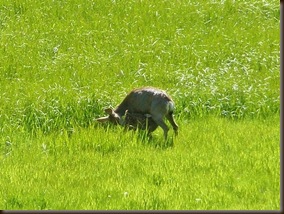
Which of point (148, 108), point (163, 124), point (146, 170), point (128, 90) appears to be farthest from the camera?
point (128, 90)

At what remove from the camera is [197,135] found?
1134 centimetres

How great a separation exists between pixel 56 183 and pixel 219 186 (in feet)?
7.03

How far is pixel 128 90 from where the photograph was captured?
13531 millimetres

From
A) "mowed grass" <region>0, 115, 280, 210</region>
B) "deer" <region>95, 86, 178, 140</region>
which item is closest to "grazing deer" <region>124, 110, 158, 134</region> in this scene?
"deer" <region>95, 86, 178, 140</region>

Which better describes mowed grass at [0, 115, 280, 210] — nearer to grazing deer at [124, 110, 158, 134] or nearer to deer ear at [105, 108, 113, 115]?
grazing deer at [124, 110, 158, 134]

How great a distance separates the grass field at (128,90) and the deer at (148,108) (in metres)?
0.26

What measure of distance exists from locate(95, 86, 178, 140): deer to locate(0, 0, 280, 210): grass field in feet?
0.87

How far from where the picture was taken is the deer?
11.3 meters

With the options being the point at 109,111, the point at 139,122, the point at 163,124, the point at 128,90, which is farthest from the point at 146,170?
the point at 128,90

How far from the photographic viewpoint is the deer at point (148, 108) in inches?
445

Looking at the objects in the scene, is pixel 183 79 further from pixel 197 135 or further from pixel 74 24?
pixel 74 24

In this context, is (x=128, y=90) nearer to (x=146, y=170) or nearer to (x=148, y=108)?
(x=148, y=108)

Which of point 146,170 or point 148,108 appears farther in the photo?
point 148,108

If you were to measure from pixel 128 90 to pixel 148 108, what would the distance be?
2.05 meters
